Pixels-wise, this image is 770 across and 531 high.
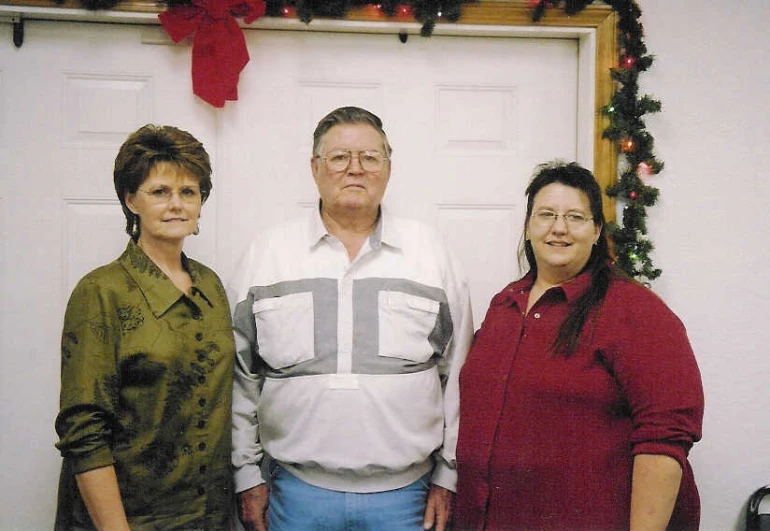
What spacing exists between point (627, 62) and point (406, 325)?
1.28 m

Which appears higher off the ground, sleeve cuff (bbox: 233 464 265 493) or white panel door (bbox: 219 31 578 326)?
white panel door (bbox: 219 31 578 326)

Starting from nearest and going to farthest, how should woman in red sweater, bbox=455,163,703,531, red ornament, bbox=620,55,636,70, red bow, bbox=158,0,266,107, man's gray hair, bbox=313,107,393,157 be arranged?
woman in red sweater, bbox=455,163,703,531, man's gray hair, bbox=313,107,393,157, red bow, bbox=158,0,266,107, red ornament, bbox=620,55,636,70

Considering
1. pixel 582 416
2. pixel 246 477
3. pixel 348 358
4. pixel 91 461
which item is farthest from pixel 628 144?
pixel 91 461

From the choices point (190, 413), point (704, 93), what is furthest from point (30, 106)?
point (704, 93)

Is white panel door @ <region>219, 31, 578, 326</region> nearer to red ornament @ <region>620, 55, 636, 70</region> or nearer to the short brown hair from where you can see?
red ornament @ <region>620, 55, 636, 70</region>

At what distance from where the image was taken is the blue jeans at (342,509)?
1.61 metres

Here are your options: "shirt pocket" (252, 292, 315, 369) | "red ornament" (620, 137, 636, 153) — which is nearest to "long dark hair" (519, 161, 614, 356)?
"red ornament" (620, 137, 636, 153)

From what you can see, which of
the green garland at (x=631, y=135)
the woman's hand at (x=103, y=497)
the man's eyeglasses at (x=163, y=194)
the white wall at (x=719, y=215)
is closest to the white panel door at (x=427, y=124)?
the green garland at (x=631, y=135)

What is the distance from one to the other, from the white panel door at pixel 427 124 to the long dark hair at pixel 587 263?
1.78 ft

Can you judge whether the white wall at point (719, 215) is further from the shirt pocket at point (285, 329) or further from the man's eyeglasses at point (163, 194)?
the man's eyeglasses at point (163, 194)

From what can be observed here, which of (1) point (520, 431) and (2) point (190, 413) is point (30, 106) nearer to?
(2) point (190, 413)

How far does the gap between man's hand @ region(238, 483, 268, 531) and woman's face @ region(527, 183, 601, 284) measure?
1080 mm

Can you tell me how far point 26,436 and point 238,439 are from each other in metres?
0.92

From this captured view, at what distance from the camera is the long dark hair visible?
1.50 m
